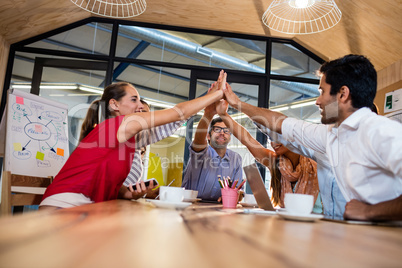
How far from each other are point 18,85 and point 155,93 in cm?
189

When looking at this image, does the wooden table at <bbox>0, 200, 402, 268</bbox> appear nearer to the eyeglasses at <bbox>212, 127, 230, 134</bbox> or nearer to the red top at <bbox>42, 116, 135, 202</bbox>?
the red top at <bbox>42, 116, 135, 202</bbox>

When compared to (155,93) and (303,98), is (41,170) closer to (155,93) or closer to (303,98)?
(155,93)

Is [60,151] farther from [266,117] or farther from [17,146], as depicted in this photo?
[266,117]

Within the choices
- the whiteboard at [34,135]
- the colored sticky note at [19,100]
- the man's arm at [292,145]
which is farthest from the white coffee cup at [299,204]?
the colored sticky note at [19,100]

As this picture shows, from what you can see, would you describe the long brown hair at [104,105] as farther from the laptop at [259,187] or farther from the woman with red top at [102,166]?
the laptop at [259,187]

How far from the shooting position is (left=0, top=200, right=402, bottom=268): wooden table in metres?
0.34

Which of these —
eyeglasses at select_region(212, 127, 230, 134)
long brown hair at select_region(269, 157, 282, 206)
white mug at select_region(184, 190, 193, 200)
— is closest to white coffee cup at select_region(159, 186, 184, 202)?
white mug at select_region(184, 190, 193, 200)

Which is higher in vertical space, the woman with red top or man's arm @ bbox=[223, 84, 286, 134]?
man's arm @ bbox=[223, 84, 286, 134]

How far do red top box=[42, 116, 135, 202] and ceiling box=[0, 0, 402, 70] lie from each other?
9.44 feet

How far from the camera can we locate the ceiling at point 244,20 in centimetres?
338

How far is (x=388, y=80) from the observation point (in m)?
3.75

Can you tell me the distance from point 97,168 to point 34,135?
1711mm

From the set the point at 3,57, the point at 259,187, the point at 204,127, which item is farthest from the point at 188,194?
the point at 3,57

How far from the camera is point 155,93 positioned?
510 cm
